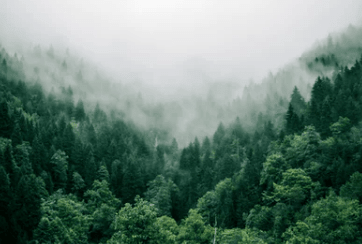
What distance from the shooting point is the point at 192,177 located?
328ft

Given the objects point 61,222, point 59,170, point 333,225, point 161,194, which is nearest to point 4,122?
point 59,170

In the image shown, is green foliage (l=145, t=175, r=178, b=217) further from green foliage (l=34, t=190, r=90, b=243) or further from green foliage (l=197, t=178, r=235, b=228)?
green foliage (l=34, t=190, r=90, b=243)

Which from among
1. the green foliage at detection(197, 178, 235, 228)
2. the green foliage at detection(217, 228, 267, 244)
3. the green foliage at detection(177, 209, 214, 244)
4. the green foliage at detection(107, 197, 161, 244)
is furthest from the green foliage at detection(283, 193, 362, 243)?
the green foliage at detection(197, 178, 235, 228)

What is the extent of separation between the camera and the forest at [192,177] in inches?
1892

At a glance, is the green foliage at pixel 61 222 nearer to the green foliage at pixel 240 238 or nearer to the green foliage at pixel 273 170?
the green foliage at pixel 240 238

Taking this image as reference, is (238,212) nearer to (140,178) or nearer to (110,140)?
(140,178)

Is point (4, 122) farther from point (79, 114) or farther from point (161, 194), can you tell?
point (79, 114)

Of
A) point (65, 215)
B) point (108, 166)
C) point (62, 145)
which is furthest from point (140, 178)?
point (65, 215)

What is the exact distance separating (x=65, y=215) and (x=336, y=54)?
5348 inches

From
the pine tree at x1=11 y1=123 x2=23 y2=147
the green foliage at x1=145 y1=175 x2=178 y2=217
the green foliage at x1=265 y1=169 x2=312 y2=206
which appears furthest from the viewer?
the green foliage at x1=145 y1=175 x2=178 y2=217

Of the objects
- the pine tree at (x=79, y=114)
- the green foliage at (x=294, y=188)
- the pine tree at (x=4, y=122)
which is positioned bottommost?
the green foliage at (x=294, y=188)

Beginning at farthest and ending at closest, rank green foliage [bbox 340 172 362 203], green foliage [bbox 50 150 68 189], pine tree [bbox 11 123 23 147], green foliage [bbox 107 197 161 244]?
green foliage [bbox 50 150 68 189], pine tree [bbox 11 123 23 147], green foliage [bbox 340 172 362 203], green foliage [bbox 107 197 161 244]

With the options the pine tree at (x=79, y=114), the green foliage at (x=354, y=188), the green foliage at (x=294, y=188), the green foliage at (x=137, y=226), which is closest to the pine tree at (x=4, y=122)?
the green foliage at (x=137, y=226)

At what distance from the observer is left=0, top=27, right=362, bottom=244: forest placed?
158ft
